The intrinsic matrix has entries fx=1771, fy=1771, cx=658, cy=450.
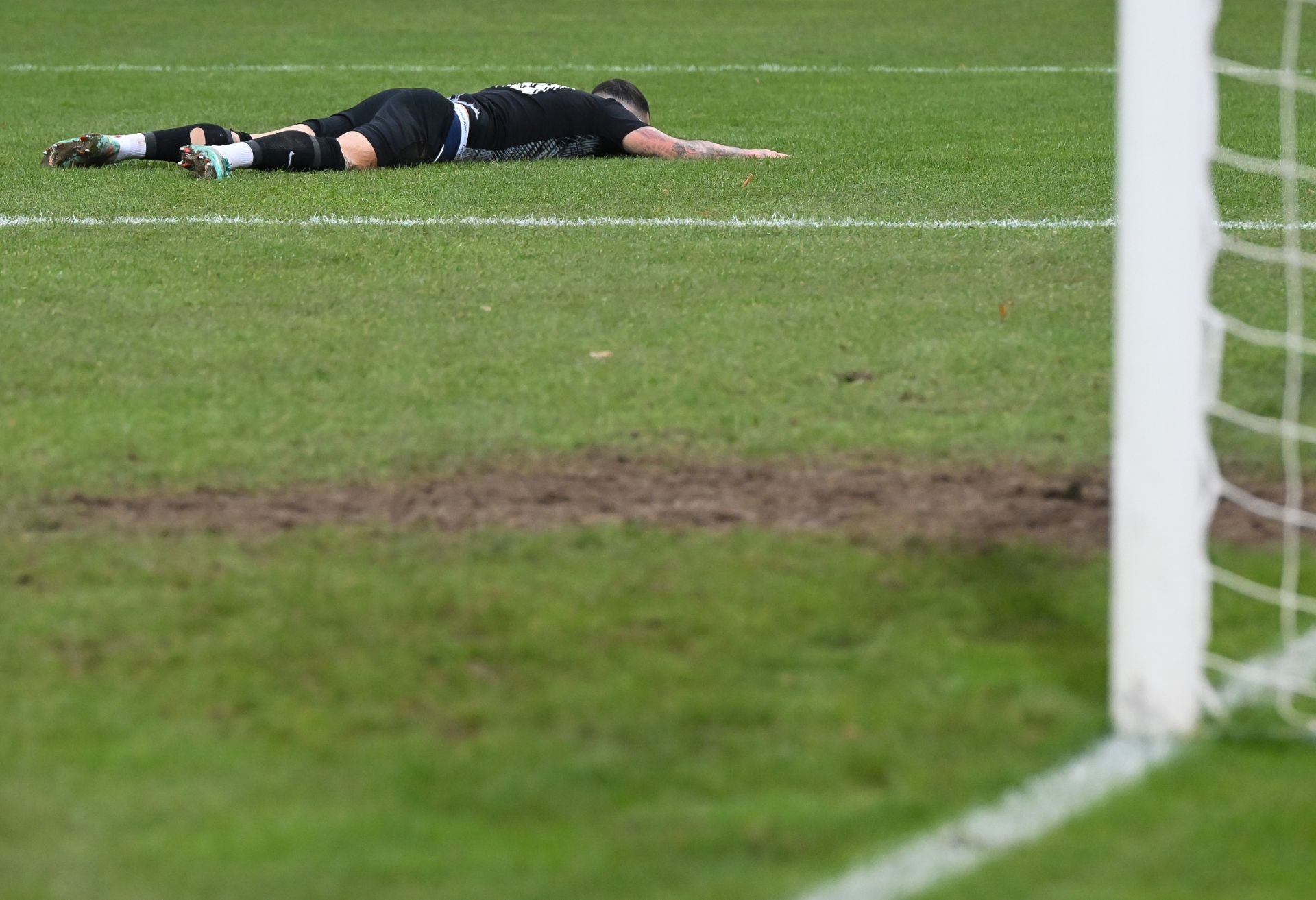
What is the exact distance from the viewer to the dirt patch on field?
10.6 ft

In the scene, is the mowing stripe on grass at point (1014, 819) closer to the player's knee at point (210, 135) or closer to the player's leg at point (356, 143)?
the player's leg at point (356, 143)

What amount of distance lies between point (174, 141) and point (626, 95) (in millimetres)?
2040

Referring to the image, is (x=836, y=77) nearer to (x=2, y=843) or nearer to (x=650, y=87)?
(x=650, y=87)

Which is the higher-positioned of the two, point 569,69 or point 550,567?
point 569,69

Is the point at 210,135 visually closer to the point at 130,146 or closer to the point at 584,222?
the point at 130,146

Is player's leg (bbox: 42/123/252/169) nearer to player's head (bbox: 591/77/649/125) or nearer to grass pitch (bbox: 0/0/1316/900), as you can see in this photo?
grass pitch (bbox: 0/0/1316/900)

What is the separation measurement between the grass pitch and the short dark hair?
74cm

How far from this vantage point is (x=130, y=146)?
287 inches

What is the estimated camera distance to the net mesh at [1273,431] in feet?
8.52

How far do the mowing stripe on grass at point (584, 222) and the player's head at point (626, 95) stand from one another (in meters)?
1.89

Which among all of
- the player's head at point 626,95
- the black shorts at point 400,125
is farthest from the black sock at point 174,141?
the player's head at point 626,95

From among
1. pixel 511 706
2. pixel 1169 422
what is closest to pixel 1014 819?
pixel 1169 422

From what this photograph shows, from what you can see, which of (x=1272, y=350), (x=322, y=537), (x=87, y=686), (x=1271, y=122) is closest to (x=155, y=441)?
(x=322, y=537)

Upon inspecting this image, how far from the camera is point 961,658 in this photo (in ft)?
8.65
